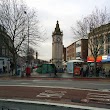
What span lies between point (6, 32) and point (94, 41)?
50.3 ft

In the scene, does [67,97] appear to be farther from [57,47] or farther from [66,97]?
[57,47]

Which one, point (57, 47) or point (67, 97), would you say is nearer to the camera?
point (67, 97)

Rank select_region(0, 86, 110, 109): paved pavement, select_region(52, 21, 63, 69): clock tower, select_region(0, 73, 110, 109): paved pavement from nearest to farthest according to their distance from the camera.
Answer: select_region(0, 86, 110, 109): paved pavement
select_region(0, 73, 110, 109): paved pavement
select_region(52, 21, 63, 69): clock tower

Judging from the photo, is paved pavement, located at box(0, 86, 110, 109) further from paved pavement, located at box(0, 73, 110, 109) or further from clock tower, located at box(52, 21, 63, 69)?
clock tower, located at box(52, 21, 63, 69)

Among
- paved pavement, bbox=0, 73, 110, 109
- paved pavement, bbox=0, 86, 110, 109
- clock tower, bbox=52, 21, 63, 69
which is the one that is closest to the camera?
paved pavement, bbox=0, 86, 110, 109

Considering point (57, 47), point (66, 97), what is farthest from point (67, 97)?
point (57, 47)

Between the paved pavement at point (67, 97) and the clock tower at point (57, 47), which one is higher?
the clock tower at point (57, 47)

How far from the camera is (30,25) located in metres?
43.6

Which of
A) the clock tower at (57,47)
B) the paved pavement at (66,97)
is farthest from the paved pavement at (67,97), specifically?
the clock tower at (57,47)

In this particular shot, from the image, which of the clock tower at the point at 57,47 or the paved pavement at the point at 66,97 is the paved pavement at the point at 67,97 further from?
the clock tower at the point at 57,47

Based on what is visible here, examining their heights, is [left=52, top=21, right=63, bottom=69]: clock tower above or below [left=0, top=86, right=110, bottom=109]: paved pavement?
above

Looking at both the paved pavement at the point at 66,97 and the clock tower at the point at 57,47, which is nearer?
the paved pavement at the point at 66,97

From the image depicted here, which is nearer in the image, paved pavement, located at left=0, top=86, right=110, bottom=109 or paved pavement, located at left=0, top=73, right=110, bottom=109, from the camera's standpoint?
paved pavement, located at left=0, top=86, right=110, bottom=109

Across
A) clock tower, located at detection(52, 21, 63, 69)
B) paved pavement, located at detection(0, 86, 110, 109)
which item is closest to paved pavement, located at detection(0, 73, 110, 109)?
paved pavement, located at detection(0, 86, 110, 109)
